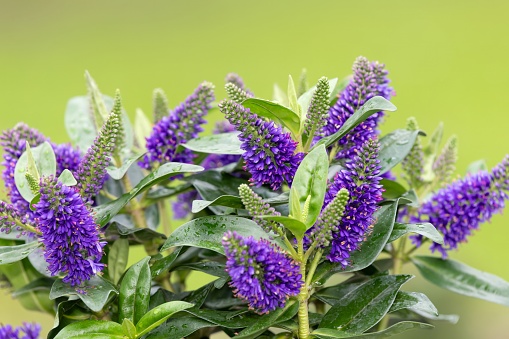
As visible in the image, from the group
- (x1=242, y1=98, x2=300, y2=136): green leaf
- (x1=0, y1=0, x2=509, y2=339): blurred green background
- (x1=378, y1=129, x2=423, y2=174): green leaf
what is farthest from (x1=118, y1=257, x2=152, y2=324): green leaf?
(x1=0, y1=0, x2=509, y2=339): blurred green background

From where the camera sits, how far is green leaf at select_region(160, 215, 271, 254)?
0.87m

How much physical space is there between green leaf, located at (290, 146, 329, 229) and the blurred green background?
11.5 feet

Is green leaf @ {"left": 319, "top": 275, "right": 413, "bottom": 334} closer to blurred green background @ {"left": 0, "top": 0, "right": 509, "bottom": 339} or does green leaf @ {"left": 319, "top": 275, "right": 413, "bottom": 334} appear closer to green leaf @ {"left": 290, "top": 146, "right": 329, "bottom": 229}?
green leaf @ {"left": 290, "top": 146, "right": 329, "bottom": 229}

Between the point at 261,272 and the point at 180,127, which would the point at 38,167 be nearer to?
the point at 180,127

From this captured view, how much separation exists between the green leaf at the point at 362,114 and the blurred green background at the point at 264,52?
342 centimetres

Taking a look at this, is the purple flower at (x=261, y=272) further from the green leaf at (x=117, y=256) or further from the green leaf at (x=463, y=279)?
the green leaf at (x=463, y=279)

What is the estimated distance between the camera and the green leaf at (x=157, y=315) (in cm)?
84

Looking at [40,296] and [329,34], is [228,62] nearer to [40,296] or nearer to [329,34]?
[329,34]

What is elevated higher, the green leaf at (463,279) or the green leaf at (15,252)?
the green leaf at (15,252)

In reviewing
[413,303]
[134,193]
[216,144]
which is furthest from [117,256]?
[413,303]

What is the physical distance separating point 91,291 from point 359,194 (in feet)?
1.19

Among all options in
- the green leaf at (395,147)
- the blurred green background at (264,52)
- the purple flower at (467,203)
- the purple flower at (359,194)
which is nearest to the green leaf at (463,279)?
the purple flower at (467,203)

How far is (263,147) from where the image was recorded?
87cm

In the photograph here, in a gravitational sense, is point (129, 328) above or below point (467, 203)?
below
